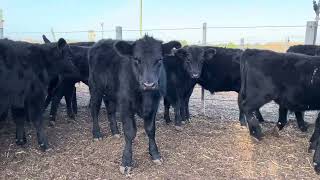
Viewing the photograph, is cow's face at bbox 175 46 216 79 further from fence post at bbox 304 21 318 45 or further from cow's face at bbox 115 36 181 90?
fence post at bbox 304 21 318 45

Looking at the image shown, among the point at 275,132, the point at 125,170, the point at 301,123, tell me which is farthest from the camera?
the point at 301,123

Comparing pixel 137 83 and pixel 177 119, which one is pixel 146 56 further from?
pixel 177 119

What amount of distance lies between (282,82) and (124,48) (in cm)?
246

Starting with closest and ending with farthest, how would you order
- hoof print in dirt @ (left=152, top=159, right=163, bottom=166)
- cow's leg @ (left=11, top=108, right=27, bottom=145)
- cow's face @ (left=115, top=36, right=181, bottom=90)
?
cow's face @ (left=115, top=36, right=181, bottom=90) < hoof print in dirt @ (left=152, top=159, right=163, bottom=166) < cow's leg @ (left=11, top=108, right=27, bottom=145)

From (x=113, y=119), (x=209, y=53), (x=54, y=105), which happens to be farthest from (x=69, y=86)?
(x=209, y=53)

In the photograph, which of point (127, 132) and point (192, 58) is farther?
point (192, 58)

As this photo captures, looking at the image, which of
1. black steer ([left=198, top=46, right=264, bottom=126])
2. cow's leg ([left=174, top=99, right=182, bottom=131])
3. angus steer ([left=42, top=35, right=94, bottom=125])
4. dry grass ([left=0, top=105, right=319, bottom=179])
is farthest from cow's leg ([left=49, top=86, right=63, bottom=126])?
black steer ([left=198, top=46, right=264, bottom=126])

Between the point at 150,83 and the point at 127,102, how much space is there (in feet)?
2.35

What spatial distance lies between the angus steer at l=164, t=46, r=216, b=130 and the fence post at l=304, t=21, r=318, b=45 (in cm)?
308

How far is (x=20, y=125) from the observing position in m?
6.08

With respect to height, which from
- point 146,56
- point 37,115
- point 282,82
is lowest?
point 37,115

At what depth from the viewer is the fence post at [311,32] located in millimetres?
9039

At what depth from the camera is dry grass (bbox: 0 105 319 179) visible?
4.99 meters

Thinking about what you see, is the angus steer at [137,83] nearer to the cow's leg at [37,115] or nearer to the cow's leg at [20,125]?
the cow's leg at [37,115]
